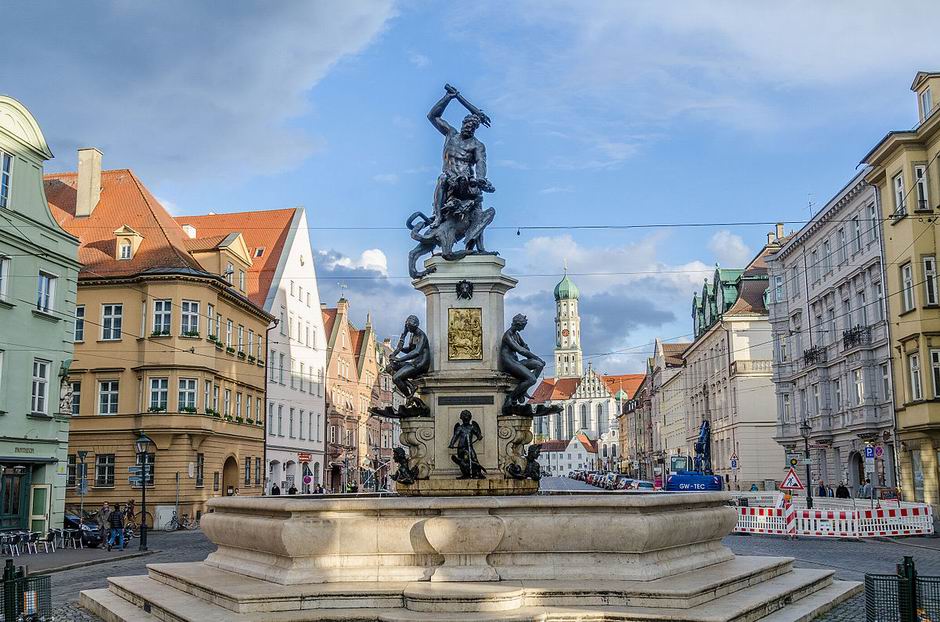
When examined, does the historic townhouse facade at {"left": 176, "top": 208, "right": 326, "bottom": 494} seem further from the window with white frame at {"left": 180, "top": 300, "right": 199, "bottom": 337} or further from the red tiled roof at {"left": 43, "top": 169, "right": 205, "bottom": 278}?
the window with white frame at {"left": 180, "top": 300, "right": 199, "bottom": 337}

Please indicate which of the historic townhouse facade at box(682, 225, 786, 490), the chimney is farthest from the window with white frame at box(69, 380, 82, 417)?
the historic townhouse facade at box(682, 225, 786, 490)

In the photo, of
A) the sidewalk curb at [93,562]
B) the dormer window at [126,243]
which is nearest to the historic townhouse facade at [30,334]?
the sidewalk curb at [93,562]

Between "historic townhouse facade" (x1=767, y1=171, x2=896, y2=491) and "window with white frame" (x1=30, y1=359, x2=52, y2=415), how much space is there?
105 feet

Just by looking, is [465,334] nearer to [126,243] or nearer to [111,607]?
[111,607]

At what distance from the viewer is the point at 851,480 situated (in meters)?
45.5

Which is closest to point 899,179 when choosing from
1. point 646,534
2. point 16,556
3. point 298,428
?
point 646,534

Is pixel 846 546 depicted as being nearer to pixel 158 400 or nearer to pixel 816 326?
pixel 816 326

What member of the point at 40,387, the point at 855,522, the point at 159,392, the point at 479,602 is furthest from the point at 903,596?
the point at 159,392

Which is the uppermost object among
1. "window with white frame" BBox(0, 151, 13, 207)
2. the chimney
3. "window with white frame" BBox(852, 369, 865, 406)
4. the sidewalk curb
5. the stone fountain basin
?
the chimney

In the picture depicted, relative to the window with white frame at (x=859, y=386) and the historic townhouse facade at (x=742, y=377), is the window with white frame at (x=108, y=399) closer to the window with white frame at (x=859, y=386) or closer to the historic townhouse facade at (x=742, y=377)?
the window with white frame at (x=859, y=386)

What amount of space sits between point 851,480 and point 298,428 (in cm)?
3304

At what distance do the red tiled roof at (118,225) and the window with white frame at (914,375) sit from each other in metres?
30.3

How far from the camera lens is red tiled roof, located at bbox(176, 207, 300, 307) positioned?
187 ft

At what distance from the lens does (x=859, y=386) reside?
1679 inches
